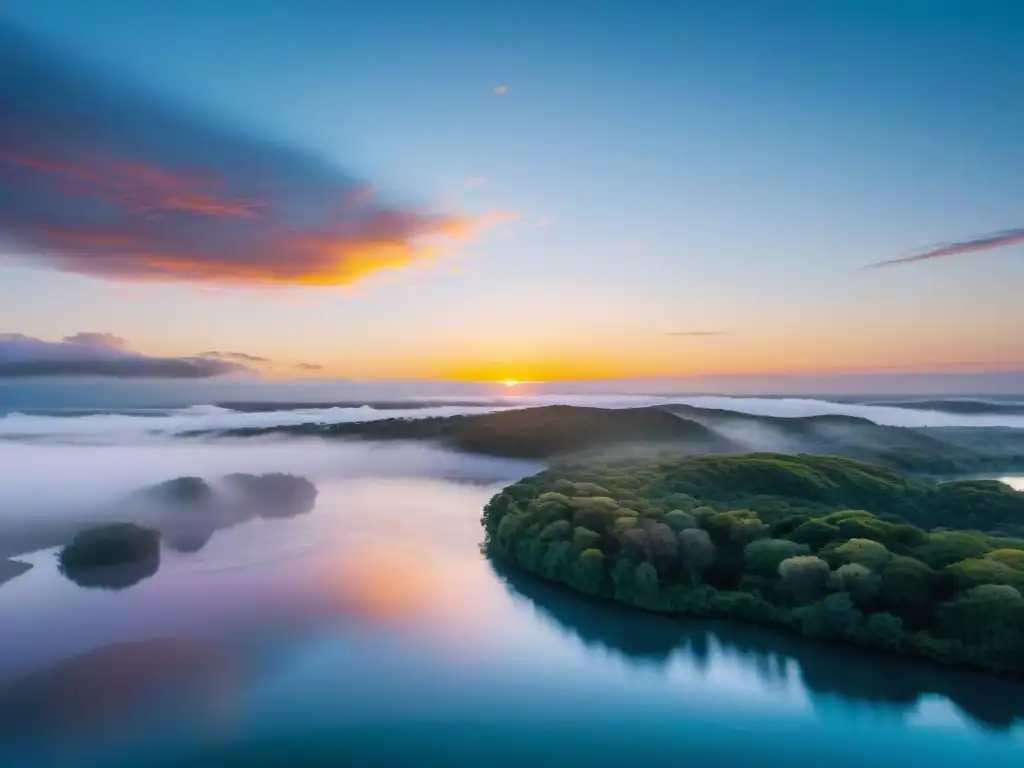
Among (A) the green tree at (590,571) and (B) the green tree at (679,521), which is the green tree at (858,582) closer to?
(B) the green tree at (679,521)

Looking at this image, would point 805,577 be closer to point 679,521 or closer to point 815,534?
point 815,534

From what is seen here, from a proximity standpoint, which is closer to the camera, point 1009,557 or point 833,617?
point 833,617

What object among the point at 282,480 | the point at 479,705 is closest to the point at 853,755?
the point at 479,705

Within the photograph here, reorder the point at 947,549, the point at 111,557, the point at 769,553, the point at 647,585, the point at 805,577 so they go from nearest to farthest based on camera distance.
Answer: the point at 805,577
the point at 947,549
the point at 769,553
the point at 647,585
the point at 111,557

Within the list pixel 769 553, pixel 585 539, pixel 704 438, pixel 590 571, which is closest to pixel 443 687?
pixel 590 571

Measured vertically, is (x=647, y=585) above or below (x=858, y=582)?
below

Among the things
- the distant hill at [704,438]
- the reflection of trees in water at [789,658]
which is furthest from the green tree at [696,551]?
the distant hill at [704,438]

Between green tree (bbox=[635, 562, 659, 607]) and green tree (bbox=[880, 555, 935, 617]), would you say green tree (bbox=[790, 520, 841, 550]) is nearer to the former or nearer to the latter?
green tree (bbox=[880, 555, 935, 617])
